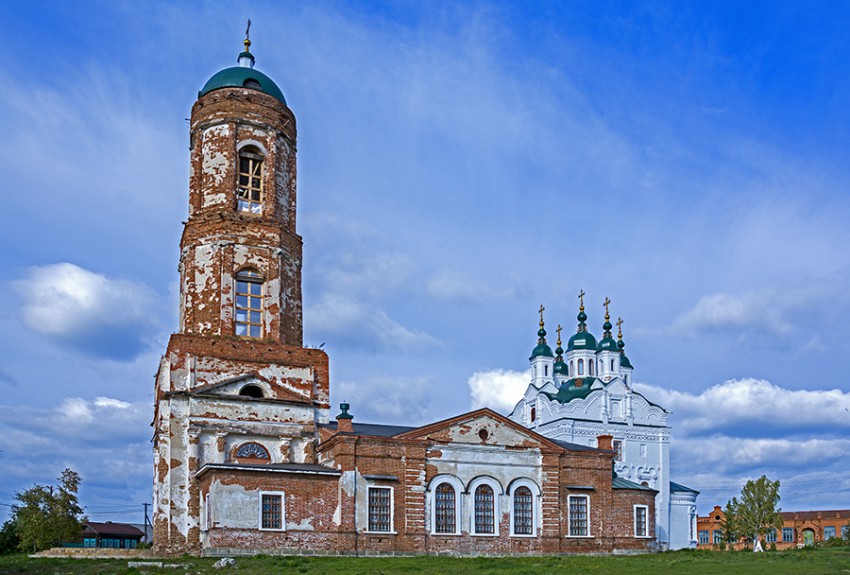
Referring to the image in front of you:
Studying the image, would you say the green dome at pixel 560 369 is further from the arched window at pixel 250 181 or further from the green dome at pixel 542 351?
the arched window at pixel 250 181

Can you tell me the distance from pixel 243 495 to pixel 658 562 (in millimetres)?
13820

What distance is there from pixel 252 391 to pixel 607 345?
3721cm

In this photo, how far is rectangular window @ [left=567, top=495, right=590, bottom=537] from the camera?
3788cm

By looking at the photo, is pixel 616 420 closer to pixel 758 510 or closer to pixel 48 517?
pixel 758 510

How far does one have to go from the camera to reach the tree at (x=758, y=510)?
5766 centimetres

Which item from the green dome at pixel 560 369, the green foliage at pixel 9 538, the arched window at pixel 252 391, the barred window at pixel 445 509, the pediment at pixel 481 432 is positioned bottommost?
the green foliage at pixel 9 538

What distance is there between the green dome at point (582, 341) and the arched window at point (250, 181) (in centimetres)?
3612

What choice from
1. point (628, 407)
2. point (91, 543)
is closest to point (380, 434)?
point (628, 407)

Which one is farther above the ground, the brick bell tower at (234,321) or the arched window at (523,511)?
the brick bell tower at (234,321)

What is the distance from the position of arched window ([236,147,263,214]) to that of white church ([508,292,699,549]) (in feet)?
105

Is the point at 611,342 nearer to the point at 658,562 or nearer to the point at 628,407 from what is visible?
the point at 628,407

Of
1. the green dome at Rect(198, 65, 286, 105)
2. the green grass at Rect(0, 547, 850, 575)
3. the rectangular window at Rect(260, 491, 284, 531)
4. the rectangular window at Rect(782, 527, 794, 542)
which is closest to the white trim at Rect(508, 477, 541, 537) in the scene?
the green grass at Rect(0, 547, 850, 575)

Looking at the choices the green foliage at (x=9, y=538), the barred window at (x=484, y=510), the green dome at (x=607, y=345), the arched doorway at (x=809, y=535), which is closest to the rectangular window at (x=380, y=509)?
the barred window at (x=484, y=510)

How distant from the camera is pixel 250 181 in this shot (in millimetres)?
38656
